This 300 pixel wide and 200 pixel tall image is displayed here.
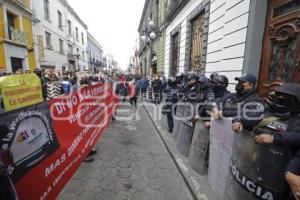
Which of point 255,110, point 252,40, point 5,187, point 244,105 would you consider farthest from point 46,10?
point 255,110

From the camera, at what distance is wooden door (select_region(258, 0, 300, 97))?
3424mm

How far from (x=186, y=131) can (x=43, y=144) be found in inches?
108

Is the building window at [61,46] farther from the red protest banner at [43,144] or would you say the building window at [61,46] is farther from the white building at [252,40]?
the red protest banner at [43,144]

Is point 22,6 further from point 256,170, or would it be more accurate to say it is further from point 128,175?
point 256,170

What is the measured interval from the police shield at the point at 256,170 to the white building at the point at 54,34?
18480 millimetres

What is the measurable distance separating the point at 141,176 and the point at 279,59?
3558mm

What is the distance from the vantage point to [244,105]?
2.63 meters

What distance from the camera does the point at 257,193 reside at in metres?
1.65

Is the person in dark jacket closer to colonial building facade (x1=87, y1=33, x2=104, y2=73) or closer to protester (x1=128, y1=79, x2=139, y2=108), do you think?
protester (x1=128, y1=79, x2=139, y2=108)

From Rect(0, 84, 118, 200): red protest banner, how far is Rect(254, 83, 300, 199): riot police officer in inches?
83.9

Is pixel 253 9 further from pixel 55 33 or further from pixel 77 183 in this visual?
pixel 55 33

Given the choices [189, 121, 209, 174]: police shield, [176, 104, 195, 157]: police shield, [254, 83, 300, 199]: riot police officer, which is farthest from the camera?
[176, 104, 195, 157]: police shield

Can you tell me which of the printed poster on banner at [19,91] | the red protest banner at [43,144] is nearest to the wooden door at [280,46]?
the red protest banner at [43,144]

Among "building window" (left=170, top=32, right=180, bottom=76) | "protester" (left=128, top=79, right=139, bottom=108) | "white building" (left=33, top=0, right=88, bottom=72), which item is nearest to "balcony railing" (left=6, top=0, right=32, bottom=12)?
"white building" (left=33, top=0, right=88, bottom=72)
